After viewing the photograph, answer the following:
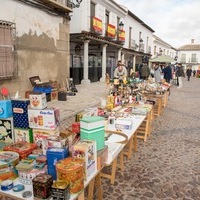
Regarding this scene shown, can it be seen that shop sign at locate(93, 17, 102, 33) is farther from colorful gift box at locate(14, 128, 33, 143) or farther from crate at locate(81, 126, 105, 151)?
crate at locate(81, 126, 105, 151)

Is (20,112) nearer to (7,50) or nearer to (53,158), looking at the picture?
(53,158)

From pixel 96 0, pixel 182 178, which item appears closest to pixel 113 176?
pixel 182 178

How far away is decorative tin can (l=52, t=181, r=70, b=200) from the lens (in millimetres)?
1709

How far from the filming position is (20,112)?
278cm

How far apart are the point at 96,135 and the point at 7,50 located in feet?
20.2

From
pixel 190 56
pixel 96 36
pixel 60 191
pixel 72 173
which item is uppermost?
pixel 190 56

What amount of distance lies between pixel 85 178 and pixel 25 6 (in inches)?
310

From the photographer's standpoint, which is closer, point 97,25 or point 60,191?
point 60,191

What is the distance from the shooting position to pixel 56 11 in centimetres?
975

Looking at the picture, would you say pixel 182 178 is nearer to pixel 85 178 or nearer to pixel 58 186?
pixel 85 178

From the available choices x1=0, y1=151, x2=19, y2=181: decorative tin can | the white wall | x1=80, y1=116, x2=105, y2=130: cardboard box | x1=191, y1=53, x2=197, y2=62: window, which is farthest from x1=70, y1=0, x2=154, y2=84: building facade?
x1=191, y1=53, x2=197, y2=62: window

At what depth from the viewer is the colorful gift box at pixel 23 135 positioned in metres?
2.79

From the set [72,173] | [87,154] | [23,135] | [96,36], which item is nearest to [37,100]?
[23,135]

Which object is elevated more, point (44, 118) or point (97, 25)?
point (97, 25)
